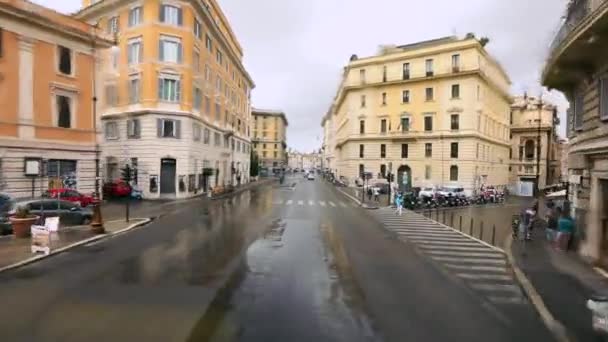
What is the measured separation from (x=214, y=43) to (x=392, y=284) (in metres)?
40.3

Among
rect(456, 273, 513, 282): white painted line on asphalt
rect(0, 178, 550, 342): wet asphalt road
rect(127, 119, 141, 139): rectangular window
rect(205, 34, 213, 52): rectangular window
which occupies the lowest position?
rect(456, 273, 513, 282): white painted line on asphalt

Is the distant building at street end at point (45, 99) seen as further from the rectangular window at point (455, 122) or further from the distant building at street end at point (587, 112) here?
the rectangular window at point (455, 122)

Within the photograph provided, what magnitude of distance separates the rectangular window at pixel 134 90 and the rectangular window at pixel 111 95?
91.4 inches

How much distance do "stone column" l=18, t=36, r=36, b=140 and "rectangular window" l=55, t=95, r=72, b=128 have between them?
1664 mm

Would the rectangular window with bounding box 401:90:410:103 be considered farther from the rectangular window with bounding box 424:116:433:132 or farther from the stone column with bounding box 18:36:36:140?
the stone column with bounding box 18:36:36:140

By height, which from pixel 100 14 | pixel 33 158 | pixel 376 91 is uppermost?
pixel 100 14

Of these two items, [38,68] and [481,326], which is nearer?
[481,326]

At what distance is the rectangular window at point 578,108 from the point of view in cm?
1437

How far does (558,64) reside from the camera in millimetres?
13328

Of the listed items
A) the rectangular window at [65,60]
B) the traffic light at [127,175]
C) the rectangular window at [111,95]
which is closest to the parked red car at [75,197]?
the traffic light at [127,175]

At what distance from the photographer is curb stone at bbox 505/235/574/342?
7.13 meters

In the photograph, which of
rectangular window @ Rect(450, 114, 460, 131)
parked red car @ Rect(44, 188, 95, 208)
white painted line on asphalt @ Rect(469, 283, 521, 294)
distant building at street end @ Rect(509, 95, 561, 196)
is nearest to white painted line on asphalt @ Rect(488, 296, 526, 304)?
white painted line on asphalt @ Rect(469, 283, 521, 294)

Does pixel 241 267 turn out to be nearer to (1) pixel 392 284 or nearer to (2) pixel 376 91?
(1) pixel 392 284

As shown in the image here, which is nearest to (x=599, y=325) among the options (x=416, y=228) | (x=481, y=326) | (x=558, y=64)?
(x=481, y=326)
